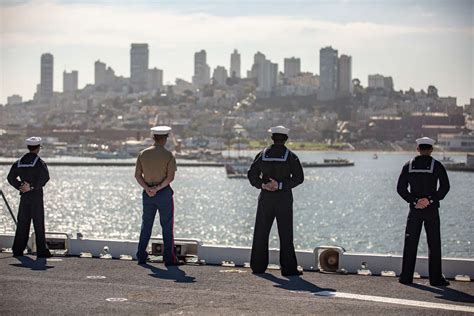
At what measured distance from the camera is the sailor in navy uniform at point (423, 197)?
11250 millimetres

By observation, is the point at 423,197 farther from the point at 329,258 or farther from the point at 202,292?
the point at 202,292

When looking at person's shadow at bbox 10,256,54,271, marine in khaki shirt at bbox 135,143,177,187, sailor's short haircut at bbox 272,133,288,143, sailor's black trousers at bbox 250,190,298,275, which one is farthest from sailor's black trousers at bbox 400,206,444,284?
person's shadow at bbox 10,256,54,271

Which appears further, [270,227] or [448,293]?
[270,227]

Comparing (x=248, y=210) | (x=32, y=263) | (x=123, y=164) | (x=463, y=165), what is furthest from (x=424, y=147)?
(x=123, y=164)

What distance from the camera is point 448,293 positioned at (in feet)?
34.3

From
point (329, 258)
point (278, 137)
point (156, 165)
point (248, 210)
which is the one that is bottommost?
point (248, 210)

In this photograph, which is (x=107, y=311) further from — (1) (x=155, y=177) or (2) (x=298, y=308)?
(1) (x=155, y=177)

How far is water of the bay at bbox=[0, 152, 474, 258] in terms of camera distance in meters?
53.1

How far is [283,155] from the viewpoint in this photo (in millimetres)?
12008

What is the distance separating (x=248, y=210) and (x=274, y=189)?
6584cm

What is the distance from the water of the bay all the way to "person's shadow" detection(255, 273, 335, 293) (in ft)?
25.8

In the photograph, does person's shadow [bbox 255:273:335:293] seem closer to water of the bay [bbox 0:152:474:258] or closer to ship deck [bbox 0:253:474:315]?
ship deck [bbox 0:253:474:315]

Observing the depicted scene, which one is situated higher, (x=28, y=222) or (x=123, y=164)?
(x=28, y=222)

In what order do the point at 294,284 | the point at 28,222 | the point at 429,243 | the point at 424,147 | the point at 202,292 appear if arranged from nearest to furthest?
the point at 202,292 → the point at 294,284 → the point at 429,243 → the point at 424,147 → the point at 28,222
